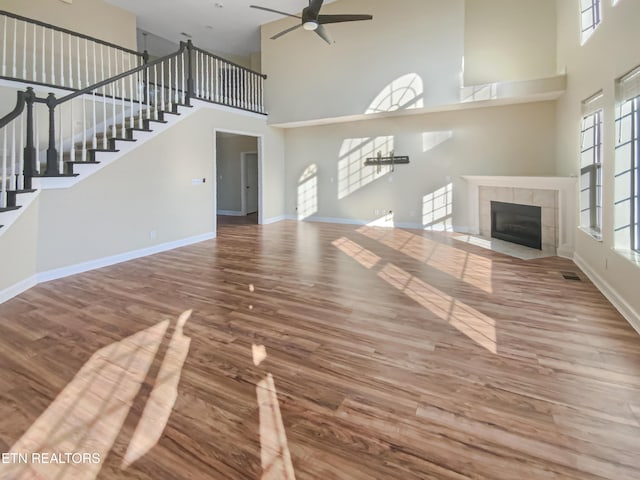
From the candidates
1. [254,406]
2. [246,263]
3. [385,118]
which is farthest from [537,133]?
[254,406]

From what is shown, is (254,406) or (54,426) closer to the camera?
(54,426)

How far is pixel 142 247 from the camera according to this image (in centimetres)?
590

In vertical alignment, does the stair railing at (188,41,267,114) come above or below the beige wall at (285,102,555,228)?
above

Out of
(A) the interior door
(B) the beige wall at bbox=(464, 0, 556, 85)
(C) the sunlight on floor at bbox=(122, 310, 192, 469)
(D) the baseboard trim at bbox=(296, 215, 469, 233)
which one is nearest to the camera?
(C) the sunlight on floor at bbox=(122, 310, 192, 469)

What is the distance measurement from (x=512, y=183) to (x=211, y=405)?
636 cm

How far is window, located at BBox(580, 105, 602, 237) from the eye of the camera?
185 inches

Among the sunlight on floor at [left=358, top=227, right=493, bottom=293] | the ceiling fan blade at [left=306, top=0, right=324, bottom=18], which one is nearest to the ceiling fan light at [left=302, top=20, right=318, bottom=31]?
the ceiling fan blade at [left=306, top=0, right=324, bottom=18]

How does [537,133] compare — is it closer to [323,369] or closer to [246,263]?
[246,263]

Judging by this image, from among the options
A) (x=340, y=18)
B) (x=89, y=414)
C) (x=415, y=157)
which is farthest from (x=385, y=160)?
(x=89, y=414)

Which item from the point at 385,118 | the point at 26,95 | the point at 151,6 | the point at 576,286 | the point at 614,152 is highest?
the point at 151,6

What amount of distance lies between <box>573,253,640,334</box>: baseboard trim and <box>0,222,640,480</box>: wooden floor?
0.09 m

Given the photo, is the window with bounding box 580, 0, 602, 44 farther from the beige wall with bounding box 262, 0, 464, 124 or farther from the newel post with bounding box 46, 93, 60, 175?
the newel post with bounding box 46, 93, 60, 175

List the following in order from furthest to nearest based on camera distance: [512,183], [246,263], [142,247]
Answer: [512,183]
[142,247]
[246,263]

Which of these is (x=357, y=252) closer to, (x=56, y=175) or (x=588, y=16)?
(x=56, y=175)
